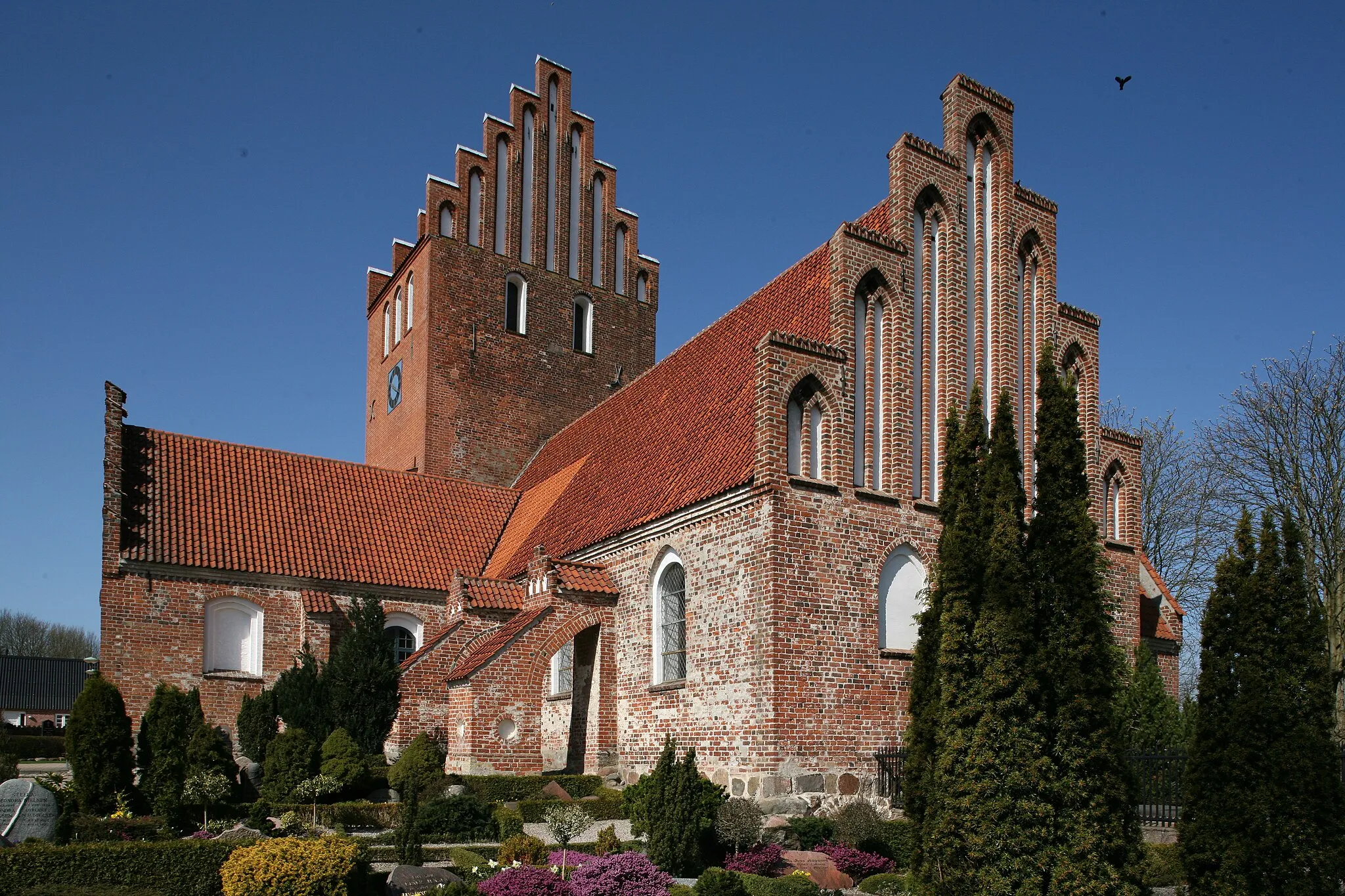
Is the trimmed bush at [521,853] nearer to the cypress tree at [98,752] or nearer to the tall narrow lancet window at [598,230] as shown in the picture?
the cypress tree at [98,752]

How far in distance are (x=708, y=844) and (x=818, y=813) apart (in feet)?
8.30

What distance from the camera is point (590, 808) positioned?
1638cm

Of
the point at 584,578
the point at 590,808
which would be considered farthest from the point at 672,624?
the point at 590,808

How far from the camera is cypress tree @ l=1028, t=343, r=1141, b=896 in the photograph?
931 cm

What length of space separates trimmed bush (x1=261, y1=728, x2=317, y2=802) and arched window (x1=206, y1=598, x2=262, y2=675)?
19.9ft

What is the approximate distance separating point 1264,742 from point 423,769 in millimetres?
11798

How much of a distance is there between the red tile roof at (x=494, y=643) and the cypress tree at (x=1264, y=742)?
37.9 ft

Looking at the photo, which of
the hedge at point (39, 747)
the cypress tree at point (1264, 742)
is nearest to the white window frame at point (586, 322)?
the hedge at point (39, 747)

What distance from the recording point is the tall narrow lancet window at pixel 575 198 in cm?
3347

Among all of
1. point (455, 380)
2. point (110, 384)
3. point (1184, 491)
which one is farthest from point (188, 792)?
point (1184, 491)

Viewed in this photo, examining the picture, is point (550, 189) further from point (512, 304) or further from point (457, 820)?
point (457, 820)

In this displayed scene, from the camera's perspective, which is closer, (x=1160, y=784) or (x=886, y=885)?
(x=886, y=885)

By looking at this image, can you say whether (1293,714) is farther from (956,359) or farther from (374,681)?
(374,681)

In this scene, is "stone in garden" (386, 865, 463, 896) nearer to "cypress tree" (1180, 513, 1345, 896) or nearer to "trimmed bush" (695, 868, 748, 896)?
"trimmed bush" (695, 868, 748, 896)
